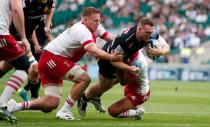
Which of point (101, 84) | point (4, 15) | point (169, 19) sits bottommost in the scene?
point (169, 19)

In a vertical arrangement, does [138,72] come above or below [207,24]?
above

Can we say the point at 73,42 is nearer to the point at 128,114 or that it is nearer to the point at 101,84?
the point at 101,84

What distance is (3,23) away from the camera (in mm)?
9961

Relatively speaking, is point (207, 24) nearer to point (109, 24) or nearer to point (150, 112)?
point (109, 24)

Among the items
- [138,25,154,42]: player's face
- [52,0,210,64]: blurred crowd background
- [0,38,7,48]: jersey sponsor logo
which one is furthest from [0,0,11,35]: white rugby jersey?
[52,0,210,64]: blurred crowd background

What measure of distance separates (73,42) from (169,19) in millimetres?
23367

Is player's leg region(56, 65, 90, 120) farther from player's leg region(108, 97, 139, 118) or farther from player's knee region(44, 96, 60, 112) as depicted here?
player's leg region(108, 97, 139, 118)

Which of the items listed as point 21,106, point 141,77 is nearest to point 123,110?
point 141,77

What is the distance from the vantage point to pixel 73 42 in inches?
426

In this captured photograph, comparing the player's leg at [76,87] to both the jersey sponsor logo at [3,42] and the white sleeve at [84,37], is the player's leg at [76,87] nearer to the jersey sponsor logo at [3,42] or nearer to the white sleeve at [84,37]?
the white sleeve at [84,37]

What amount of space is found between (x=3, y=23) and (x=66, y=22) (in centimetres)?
2490

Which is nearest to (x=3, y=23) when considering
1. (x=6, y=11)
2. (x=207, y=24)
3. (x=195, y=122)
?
(x=6, y=11)

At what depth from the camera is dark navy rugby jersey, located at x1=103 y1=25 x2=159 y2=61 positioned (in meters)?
10.9

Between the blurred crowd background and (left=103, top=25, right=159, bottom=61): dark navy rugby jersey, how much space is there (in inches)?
796
